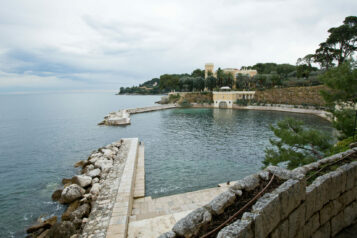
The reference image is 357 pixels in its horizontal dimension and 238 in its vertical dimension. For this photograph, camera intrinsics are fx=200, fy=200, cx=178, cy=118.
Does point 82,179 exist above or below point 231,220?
below

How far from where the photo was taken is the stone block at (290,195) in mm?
3008

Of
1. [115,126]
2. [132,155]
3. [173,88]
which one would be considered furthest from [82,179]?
[173,88]

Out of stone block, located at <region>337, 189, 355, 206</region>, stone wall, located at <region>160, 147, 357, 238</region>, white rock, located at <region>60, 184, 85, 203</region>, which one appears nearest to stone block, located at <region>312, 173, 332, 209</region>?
stone wall, located at <region>160, 147, 357, 238</region>

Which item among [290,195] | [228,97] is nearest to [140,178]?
[290,195]

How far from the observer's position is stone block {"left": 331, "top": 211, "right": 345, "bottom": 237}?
4.18 meters

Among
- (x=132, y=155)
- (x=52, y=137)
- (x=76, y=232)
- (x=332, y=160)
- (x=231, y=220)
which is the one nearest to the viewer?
(x=231, y=220)

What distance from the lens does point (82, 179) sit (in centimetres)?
1103

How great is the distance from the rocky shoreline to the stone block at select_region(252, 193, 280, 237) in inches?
212

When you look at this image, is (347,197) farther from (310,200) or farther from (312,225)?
(310,200)

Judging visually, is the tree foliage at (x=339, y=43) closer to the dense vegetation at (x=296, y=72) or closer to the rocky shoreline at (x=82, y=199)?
the dense vegetation at (x=296, y=72)

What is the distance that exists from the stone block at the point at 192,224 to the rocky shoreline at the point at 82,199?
455 centimetres

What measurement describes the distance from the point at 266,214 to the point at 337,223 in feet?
9.09

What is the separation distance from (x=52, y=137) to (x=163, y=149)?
53.4 ft

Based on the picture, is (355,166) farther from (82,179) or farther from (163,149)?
(163,149)
